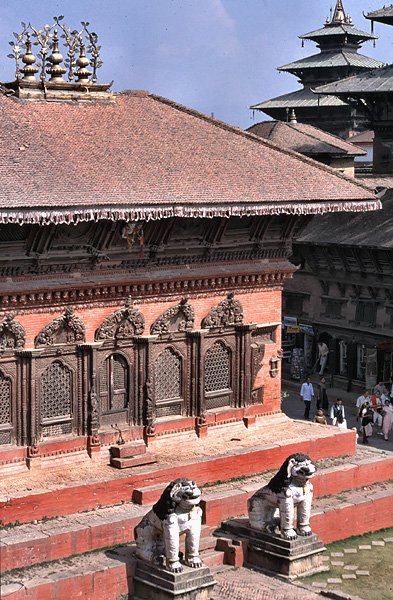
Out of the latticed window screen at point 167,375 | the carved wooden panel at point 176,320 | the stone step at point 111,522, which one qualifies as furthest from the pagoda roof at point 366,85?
the stone step at point 111,522

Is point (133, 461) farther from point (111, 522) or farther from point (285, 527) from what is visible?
point (285, 527)

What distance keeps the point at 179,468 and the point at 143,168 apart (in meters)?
5.06

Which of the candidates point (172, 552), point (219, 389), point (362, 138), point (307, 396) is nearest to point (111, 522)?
point (172, 552)

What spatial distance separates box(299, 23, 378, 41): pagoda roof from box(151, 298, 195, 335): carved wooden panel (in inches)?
1494

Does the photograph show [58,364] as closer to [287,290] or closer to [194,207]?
[194,207]

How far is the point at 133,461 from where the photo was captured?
78.8ft

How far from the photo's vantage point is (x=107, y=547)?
21.8 m

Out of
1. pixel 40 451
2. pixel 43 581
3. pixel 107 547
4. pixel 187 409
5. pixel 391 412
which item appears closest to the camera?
pixel 43 581

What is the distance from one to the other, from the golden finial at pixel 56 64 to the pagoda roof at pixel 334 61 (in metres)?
35.7

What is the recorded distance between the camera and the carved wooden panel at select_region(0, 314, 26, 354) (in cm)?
2264

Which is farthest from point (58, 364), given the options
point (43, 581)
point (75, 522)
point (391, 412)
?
point (391, 412)

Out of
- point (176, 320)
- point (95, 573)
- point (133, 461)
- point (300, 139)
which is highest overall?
point (300, 139)

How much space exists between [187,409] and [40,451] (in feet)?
11.2

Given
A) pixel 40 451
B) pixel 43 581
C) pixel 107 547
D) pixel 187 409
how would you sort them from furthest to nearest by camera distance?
pixel 187 409, pixel 40 451, pixel 107 547, pixel 43 581
